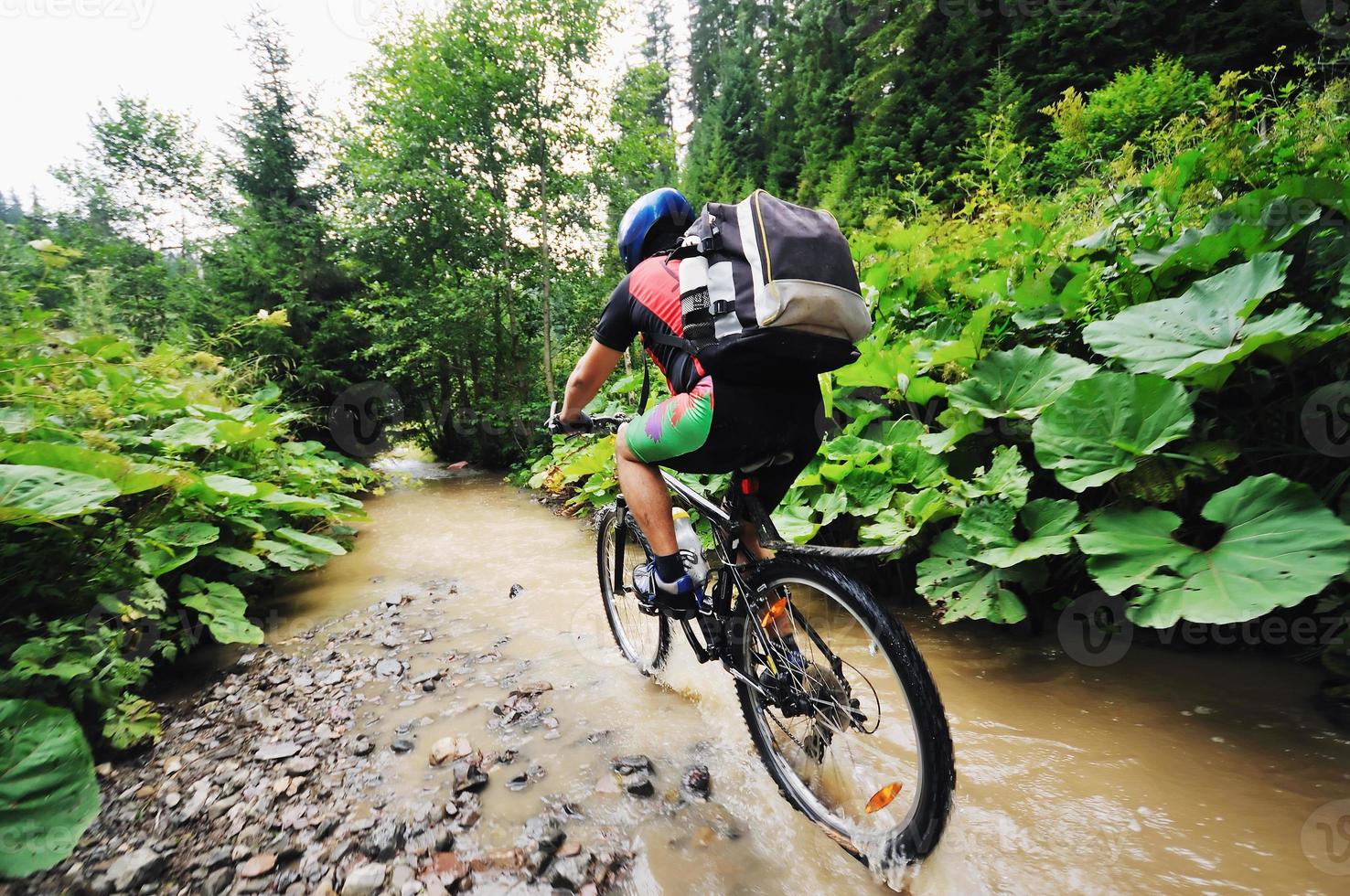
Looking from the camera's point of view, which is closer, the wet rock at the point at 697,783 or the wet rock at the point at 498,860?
the wet rock at the point at 498,860

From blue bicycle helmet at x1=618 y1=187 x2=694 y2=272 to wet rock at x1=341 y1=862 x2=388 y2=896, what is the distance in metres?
2.05

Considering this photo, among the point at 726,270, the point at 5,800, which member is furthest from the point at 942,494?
the point at 5,800

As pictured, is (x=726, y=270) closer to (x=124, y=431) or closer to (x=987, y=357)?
(x=987, y=357)

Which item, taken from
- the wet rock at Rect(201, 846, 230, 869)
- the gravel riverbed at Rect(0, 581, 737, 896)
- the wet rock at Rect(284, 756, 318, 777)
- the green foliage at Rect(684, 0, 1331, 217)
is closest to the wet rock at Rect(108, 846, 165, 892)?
the gravel riverbed at Rect(0, 581, 737, 896)

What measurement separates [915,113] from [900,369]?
15107 mm

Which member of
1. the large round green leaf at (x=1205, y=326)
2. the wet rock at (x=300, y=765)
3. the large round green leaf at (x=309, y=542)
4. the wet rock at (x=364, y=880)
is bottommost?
the wet rock at (x=300, y=765)

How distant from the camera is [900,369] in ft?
9.71

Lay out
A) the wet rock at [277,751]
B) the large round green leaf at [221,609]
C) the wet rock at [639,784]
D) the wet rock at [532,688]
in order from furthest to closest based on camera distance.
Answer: the large round green leaf at [221,609], the wet rock at [532,688], the wet rock at [277,751], the wet rock at [639,784]

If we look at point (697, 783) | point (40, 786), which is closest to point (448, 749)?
point (697, 783)

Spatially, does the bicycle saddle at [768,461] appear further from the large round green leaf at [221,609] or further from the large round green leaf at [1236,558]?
the large round green leaf at [221,609]

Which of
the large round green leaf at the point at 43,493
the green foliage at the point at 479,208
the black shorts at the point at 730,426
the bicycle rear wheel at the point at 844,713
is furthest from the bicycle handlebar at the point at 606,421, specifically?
the green foliage at the point at 479,208

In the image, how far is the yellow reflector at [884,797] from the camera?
1.47 meters

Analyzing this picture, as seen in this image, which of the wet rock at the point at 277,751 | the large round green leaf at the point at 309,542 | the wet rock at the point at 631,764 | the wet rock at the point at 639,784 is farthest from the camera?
the large round green leaf at the point at 309,542

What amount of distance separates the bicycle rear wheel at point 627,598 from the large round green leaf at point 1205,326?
2140 mm
